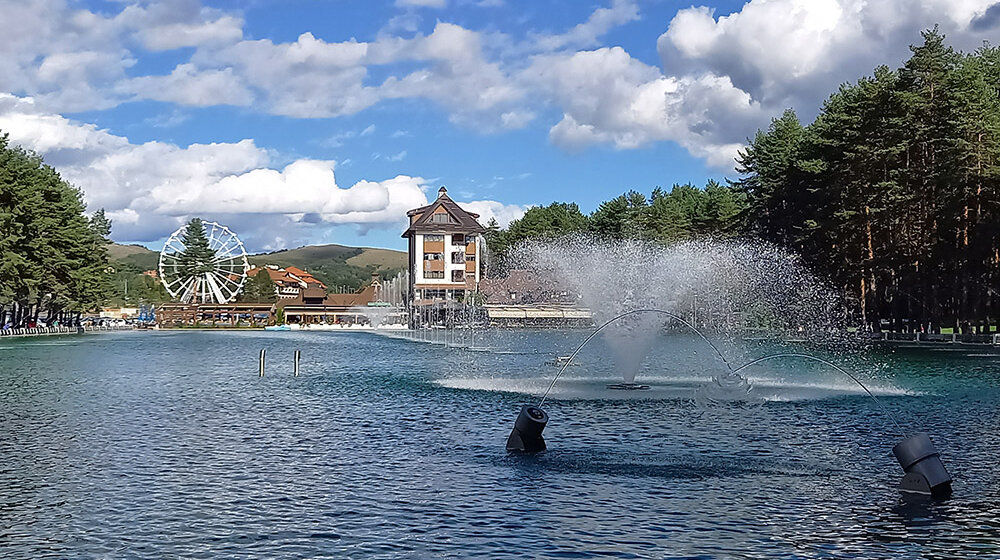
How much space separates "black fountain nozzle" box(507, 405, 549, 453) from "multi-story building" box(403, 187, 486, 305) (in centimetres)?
11924

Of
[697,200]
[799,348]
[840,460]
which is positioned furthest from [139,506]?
[697,200]

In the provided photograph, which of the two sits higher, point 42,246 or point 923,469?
point 42,246

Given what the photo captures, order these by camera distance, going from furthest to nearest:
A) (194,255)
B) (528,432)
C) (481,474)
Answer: (194,255) → (528,432) → (481,474)

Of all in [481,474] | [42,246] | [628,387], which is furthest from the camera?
[42,246]

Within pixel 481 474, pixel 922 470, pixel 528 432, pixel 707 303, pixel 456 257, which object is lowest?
pixel 481 474

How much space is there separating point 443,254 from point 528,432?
120894 mm

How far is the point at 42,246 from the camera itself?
287ft

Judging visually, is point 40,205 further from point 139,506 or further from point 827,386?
point 139,506

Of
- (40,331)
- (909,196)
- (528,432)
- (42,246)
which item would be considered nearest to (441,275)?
(40,331)

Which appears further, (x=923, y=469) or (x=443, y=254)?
(x=443, y=254)

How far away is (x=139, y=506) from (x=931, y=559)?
36.1 feet

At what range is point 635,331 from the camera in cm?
3409

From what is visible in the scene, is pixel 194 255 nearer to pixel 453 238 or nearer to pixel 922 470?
pixel 453 238

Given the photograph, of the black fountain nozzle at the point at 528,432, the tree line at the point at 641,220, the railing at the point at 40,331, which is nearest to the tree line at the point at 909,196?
the tree line at the point at 641,220
